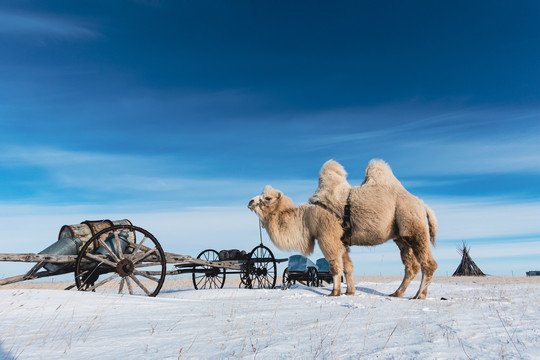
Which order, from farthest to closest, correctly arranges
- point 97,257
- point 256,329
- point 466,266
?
point 466,266, point 97,257, point 256,329

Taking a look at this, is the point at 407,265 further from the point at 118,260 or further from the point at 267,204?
the point at 118,260

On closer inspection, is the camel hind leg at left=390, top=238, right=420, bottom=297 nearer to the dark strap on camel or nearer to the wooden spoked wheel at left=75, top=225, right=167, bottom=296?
the dark strap on camel

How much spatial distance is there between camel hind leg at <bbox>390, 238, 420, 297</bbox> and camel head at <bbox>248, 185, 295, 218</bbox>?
127 inches

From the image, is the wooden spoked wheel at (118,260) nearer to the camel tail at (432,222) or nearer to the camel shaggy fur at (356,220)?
the camel shaggy fur at (356,220)

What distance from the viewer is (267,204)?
11828mm

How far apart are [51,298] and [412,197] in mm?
8579

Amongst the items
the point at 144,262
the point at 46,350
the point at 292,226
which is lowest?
the point at 46,350

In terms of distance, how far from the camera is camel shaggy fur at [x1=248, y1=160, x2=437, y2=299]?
10227mm

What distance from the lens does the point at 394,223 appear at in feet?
34.4

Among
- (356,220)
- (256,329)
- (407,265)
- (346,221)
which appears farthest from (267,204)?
(256,329)

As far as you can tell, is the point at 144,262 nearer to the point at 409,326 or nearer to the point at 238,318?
the point at 238,318

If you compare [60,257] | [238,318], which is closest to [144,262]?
[60,257]

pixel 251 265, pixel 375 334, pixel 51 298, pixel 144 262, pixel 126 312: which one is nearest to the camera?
pixel 375 334

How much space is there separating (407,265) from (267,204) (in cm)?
415
